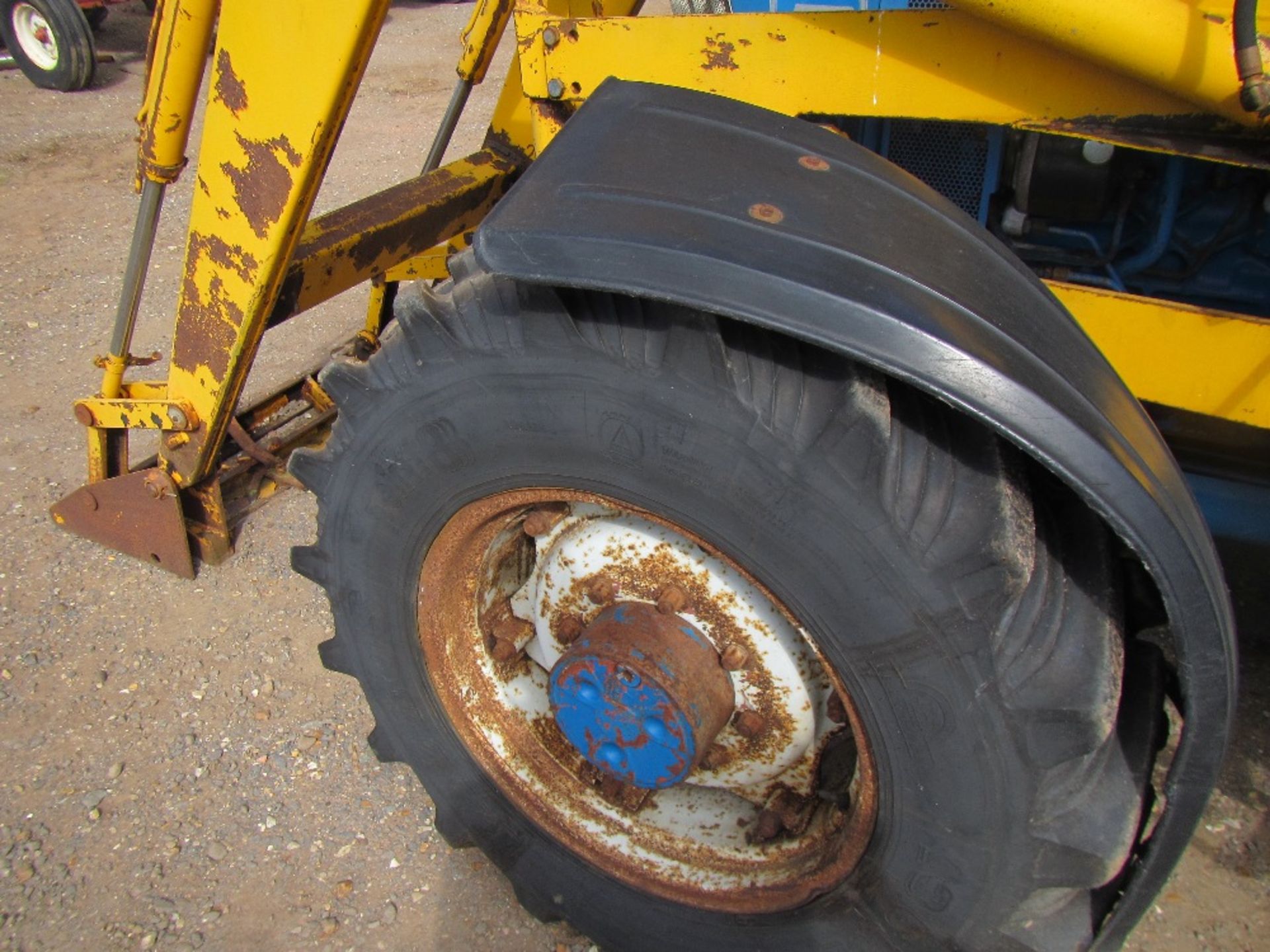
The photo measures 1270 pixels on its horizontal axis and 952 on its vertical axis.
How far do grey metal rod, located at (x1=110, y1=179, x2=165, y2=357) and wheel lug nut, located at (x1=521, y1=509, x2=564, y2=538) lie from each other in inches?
45.7

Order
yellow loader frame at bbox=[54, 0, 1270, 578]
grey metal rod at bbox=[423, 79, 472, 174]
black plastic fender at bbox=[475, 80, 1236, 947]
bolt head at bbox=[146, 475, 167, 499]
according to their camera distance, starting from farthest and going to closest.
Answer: grey metal rod at bbox=[423, 79, 472, 174]
bolt head at bbox=[146, 475, 167, 499]
yellow loader frame at bbox=[54, 0, 1270, 578]
black plastic fender at bbox=[475, 80, 1236, 947]

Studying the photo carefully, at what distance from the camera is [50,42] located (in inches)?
263

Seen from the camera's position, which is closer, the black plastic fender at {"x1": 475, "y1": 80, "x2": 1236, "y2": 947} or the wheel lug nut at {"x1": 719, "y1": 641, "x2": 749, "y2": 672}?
the black plastic fender at {"x1": 475, "y1": 80, "x2": 1236, "y2": 947}

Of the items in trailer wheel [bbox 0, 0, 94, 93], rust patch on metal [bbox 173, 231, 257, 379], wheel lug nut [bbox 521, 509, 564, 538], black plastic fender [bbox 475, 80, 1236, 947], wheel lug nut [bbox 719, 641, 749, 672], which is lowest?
trailer wheel [bbox 0, 0, 94, 93]

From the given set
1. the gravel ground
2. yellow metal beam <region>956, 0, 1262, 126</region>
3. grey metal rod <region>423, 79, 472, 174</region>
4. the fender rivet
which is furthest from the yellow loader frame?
the gravel ground

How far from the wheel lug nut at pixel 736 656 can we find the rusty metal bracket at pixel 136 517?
1.65 meters

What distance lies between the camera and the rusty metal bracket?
8.16ft

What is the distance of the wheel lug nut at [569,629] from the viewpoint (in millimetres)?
1643

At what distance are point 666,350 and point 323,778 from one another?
1.48m

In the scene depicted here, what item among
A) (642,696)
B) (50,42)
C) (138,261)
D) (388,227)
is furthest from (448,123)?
(50,42)

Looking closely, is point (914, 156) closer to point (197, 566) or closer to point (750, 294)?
point (750, 294)

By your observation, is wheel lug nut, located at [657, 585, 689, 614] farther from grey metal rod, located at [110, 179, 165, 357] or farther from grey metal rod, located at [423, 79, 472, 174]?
grey metal rod, located at [423, 79, 472, 174]

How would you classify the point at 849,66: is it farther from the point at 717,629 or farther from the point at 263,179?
the point at 263,179

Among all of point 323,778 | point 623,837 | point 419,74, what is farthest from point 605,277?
point 419,74
